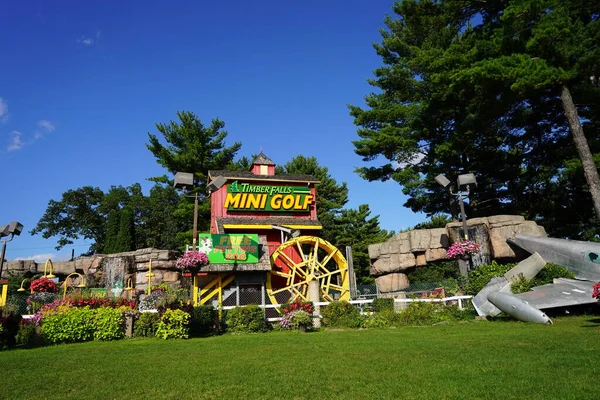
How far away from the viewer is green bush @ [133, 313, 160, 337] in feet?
41.3

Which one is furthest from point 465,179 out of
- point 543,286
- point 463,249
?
point 543,286

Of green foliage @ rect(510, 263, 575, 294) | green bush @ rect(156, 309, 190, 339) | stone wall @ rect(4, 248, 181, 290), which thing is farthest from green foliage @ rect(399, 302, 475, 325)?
stone wall @ rect(4, 248, 181, 290)

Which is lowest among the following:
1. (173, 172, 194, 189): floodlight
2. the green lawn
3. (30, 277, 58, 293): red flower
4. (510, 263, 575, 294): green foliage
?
the green lawn

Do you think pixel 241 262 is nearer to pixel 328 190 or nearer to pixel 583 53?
pixel 583 53

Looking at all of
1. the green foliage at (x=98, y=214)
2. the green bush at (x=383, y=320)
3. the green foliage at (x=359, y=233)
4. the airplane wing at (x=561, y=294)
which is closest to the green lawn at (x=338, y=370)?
the airplane wing at (x=561, y=294)

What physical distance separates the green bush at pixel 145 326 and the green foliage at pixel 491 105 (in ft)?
47.3

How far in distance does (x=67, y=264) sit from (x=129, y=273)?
6189 mm

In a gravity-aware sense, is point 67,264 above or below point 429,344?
above

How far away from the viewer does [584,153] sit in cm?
1528

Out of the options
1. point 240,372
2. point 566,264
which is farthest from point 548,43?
point 240,372

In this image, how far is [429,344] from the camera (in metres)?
8.20

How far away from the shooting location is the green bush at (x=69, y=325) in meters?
11.7

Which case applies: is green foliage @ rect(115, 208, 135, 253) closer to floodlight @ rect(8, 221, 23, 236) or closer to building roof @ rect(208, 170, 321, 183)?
building roof @ rect(208, 170, 321, 183)

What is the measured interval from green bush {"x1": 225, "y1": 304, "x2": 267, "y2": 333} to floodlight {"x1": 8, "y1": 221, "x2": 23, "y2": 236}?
982 centimetres
